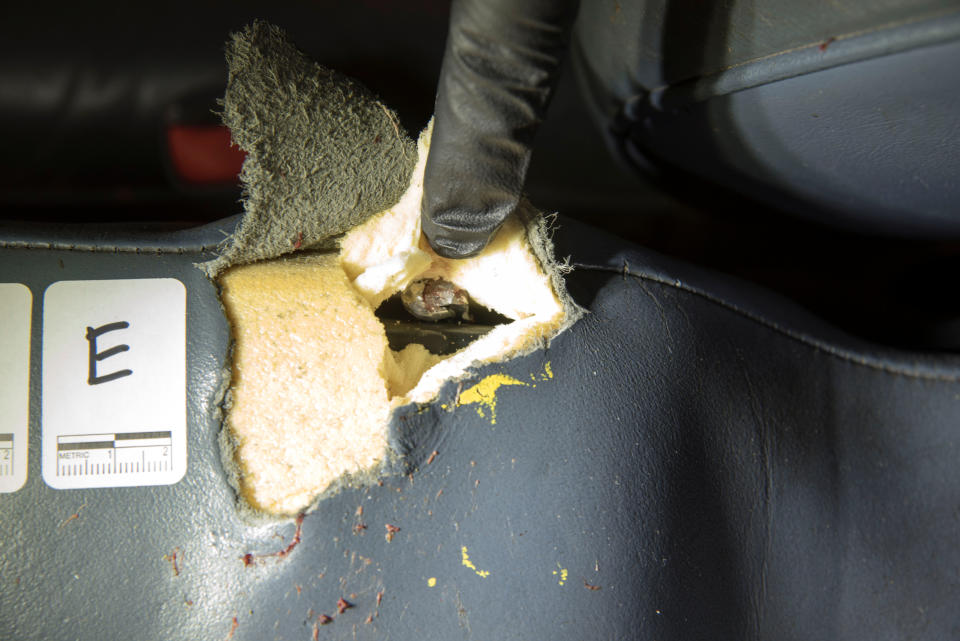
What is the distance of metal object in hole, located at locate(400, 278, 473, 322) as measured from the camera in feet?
2.22

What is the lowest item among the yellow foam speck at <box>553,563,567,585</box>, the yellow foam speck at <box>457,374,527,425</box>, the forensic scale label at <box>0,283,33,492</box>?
the yellow foam speck at <box>553,563,567,585</box>

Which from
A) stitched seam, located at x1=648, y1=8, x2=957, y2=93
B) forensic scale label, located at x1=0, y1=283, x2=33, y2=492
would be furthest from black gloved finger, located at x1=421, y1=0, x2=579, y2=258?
forensic scale label, located at x1=0, y1=283, x2=33, y2=492

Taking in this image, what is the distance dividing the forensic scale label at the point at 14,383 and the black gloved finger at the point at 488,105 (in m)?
0.38

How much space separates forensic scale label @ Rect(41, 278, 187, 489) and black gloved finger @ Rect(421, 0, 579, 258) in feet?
0.90

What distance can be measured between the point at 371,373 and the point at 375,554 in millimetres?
162

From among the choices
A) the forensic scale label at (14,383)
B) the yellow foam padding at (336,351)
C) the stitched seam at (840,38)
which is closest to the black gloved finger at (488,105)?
the yellow foam padding at (336,351)

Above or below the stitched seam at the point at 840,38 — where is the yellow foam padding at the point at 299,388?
below

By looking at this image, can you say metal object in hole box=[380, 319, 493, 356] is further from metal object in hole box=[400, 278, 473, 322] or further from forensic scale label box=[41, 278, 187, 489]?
forensic scale label box=[41, 278, 187, 489]

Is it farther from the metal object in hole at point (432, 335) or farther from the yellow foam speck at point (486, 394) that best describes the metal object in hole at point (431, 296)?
the yellow foam speck at point (486, 394)

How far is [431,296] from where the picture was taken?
675 mm

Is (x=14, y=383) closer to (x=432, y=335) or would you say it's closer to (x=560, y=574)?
Result: (x=432, y=335)

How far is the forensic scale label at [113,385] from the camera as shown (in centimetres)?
55

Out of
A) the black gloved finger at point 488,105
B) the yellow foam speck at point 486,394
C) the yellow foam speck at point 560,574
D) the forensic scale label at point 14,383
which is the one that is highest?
the black gloved finger at point 488,105

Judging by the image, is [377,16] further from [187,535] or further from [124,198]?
[187,535]
